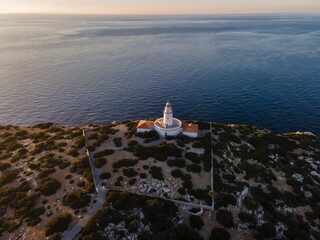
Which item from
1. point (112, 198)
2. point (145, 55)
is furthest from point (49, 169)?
point (145, 55)

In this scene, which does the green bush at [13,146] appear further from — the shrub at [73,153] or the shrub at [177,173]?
the shrub at [177,173]

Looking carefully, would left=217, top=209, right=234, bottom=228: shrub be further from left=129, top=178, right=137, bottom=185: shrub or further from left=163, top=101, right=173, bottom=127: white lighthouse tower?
left=163, top=101, right=173, bottom=127: white lighthouse tower

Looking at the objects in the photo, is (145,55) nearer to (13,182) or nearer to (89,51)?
(89,51)

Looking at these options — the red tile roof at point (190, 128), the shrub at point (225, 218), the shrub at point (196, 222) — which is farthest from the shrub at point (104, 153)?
the shrub at point (225, 218)

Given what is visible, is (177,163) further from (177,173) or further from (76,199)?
(76,199)

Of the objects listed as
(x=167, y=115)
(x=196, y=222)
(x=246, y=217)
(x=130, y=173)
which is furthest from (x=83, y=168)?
(x=246, y=217)

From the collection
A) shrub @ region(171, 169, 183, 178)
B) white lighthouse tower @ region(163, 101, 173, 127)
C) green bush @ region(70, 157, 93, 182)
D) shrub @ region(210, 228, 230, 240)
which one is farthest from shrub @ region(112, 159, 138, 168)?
shrub @ region(210, 228, 230, 240)
